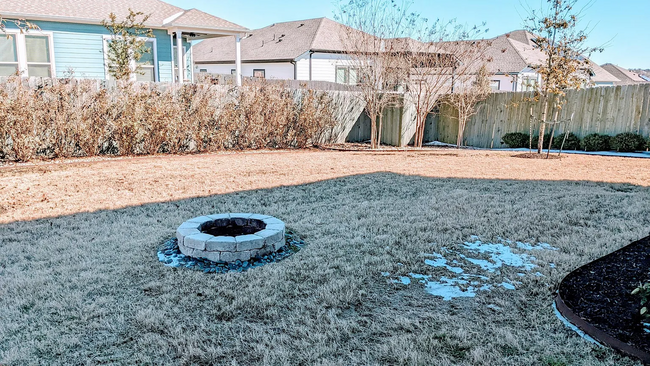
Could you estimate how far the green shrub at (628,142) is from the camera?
34.8 feet

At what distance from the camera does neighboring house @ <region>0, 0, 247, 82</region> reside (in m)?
11.8

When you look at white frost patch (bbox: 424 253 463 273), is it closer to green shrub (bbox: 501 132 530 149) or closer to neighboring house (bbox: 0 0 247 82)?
green shrub (bbox: 501 132 530 149)

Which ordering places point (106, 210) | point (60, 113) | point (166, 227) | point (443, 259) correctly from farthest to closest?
point (60, 113)
point (106, 210)
point (166, 227)
point (443, 259)

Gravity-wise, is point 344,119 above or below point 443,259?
above

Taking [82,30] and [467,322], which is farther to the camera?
[82,30]

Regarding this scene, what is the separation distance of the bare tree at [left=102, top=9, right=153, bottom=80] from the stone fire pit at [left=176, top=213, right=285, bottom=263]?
943cm

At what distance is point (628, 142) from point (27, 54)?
50.7ft

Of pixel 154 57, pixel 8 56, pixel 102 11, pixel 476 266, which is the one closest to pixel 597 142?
pixel 476 266

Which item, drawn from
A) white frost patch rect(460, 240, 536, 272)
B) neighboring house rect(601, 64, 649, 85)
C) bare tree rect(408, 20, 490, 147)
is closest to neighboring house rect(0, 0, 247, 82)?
bare tree rect(408, 20, 490, 147)

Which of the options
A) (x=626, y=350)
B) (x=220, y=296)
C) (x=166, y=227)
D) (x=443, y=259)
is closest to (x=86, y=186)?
(x=166, y=227)

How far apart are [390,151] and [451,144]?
3396mm

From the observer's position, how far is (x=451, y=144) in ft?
46.9

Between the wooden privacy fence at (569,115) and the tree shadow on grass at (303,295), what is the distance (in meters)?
6.63

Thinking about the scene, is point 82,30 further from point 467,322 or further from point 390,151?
point 467,322
